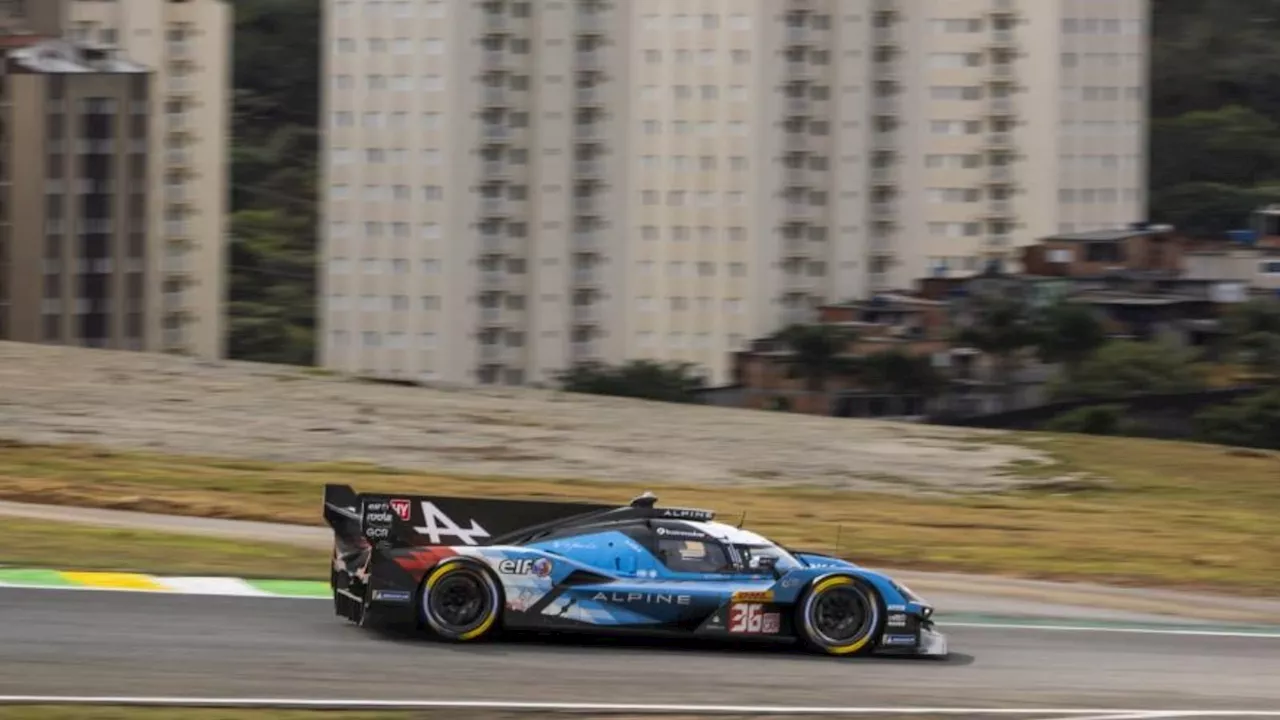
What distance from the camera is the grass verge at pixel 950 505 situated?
23.9 metres

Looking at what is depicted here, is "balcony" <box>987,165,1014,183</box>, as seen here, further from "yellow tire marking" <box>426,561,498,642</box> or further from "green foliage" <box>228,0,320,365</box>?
"yellow tire marking" <box>426,561,498,642</box>

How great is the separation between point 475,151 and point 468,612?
64.6 metres

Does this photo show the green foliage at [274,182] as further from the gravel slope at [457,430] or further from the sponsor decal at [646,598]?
the sponsor decal at [646,598]

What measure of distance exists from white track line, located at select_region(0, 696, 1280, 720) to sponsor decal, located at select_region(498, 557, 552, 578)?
5.65ft

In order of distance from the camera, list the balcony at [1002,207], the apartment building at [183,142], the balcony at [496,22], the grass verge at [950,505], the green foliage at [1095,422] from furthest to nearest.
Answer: the balcony at [1002,207] < the apartment building at [183,142] < the balcony at [496,22] < the green foliage at [1095,422] < the grass verge at [950,505]

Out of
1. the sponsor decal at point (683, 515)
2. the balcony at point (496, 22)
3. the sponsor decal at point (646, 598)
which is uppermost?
the balcony at point (496, 22)

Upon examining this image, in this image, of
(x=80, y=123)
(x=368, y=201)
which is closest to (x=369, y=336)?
(x=368, y=201)

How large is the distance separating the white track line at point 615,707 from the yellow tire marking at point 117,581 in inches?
193

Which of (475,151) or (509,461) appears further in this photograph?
(475,151)

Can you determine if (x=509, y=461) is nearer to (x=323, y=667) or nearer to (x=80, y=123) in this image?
(x=323, y=667)

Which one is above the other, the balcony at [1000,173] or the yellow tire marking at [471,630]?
the balcony at [1000,173]

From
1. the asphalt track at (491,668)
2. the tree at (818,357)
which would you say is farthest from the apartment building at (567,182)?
the asphalt track at (491,668)

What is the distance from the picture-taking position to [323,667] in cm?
1345

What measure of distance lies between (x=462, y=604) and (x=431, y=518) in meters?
0.77
